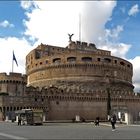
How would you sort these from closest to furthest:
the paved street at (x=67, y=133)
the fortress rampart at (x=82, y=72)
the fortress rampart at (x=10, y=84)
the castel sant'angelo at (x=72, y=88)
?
the paved street at (x=67, y=133) < the castel sant'angelo at (x=72, y=88) < the fortress rampart at (x=10, y=84) < the fortress rampart at (x=82, y=72)

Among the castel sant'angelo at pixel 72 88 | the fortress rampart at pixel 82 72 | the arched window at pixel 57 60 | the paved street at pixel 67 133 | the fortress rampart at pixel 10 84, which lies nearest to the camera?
the paved street at pixel 67 133

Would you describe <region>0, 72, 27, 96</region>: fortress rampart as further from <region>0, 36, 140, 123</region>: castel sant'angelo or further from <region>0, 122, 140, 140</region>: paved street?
<region>0, 122, 140, 140</region>: paved street

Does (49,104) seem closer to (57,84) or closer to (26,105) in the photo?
(26,105)

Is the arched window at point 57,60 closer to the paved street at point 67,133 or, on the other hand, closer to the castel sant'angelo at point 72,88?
the castel sant'angelo at point 72,88

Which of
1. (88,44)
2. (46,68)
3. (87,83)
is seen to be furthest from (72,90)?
(88,44)

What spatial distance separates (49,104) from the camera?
192 ft

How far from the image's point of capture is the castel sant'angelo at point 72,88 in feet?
188

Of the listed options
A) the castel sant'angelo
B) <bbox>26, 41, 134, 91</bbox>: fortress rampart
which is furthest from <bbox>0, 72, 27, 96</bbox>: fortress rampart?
<bbox>26, 41, 134, 91</bbox>: fortress rampart

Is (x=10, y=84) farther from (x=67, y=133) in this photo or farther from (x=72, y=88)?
(x=67, y=133)

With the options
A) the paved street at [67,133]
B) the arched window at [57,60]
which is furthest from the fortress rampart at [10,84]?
the paved street at [67,133]

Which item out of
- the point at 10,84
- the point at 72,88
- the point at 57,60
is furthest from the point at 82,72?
the point at 10,84

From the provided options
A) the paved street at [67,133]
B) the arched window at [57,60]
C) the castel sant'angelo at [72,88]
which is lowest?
the paved street at [67,133]

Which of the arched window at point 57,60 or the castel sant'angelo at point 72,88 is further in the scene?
the arched window at point 57,60

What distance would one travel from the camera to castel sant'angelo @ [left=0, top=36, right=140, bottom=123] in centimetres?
5716
